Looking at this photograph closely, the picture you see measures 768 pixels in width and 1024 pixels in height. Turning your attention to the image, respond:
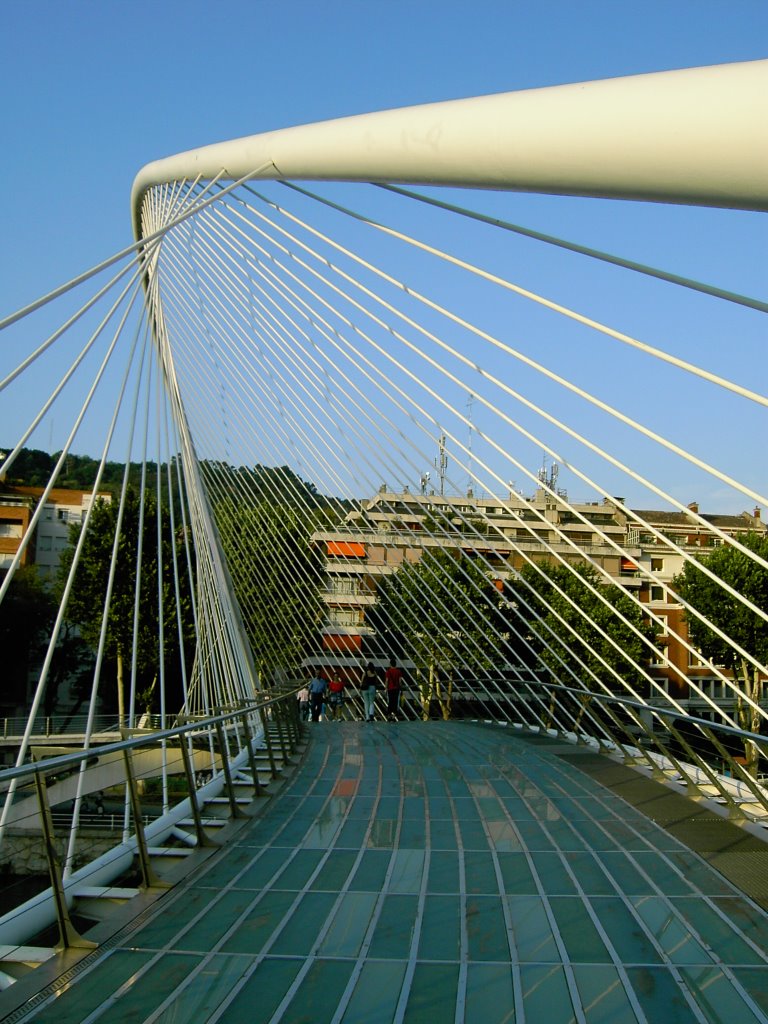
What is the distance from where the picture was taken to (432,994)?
3.68 metres

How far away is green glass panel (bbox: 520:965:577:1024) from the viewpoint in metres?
3.47

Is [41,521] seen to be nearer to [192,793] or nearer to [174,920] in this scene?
[192,793]

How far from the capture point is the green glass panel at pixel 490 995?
11.4ft

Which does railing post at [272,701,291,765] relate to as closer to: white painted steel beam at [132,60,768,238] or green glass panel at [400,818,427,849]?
green glass panel at [400,818,427,849]

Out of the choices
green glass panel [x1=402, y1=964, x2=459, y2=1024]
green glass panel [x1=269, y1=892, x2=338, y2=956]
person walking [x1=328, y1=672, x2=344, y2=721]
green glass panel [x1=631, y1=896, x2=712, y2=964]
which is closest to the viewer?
green glass panel [x1=402, y1=964, x2=459, y2=1024]

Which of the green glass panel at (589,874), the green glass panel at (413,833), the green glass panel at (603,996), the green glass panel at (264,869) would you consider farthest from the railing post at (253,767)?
the green glass panel at (603,996)

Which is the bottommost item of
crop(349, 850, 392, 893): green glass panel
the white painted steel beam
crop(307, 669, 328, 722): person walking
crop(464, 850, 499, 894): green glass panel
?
crop(349, 850, 392, 893): green glass panel

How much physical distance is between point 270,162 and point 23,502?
46640 mm

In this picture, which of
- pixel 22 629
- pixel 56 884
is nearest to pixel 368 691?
pixel 56 884

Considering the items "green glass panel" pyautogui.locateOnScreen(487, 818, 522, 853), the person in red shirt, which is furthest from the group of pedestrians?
"green glass panel" pyautogui.locateOnScreen(487, 818, 522, 853)

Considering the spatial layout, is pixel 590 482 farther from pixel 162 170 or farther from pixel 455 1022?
pixel 162 170

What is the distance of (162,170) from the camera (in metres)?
11.8

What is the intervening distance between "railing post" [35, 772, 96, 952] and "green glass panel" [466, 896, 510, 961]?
1.46 meters

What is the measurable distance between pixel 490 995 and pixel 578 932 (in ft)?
2.81
